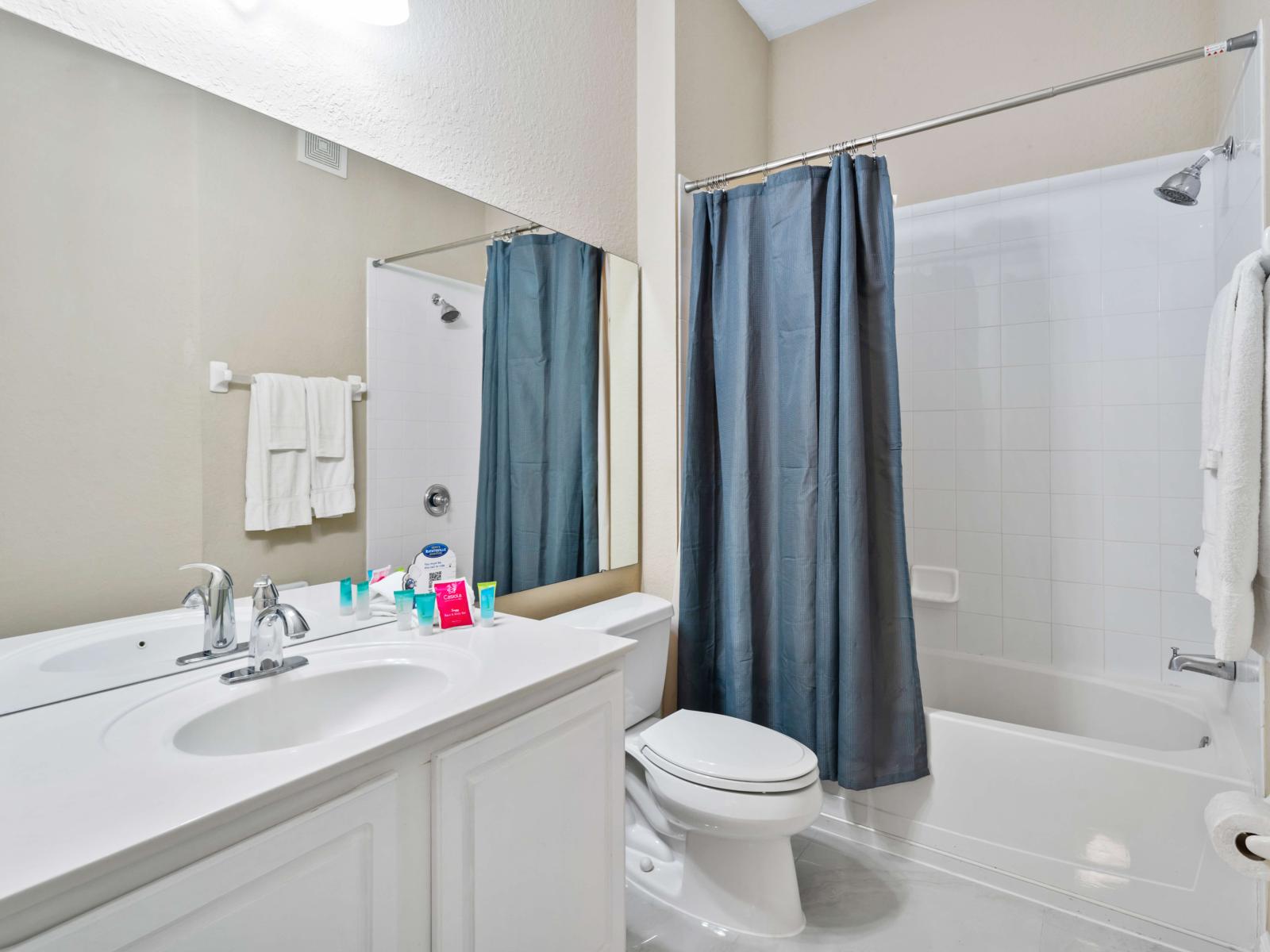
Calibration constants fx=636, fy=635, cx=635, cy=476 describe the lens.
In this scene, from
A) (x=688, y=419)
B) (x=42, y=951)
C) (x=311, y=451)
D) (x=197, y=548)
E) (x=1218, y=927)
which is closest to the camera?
(x=42, y=951)

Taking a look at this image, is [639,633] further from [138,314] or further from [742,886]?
[138,314]

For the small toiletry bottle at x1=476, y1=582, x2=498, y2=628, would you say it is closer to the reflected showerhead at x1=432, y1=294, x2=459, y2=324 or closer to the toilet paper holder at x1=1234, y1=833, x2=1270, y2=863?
the reflected showerhead at x1=432, y1=294, x2=459, y2=324

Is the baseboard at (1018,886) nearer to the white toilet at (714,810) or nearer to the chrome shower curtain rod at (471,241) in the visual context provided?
the white toilet at (714,810)

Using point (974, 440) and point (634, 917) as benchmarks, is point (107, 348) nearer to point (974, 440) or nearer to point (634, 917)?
point (634, 917)

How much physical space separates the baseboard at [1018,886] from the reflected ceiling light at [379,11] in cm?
236

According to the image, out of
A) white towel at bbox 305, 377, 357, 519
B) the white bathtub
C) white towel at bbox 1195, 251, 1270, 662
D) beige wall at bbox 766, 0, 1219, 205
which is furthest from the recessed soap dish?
white towel at bbox 305, 377, 357, 519

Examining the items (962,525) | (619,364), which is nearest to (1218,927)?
(962,525)

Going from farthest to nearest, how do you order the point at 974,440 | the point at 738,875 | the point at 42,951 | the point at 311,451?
the point at 974,440 < the point at 738,875 < the point at 311,451 < the point at 42,951

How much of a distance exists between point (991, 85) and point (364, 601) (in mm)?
2717

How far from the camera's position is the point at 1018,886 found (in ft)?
5.44

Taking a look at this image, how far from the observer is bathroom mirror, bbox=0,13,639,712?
915 mm

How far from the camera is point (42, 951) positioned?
1.81 feet

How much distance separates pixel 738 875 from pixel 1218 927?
1.07 m

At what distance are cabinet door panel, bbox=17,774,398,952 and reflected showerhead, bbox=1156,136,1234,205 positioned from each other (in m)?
2.33
